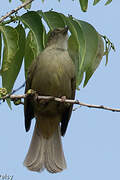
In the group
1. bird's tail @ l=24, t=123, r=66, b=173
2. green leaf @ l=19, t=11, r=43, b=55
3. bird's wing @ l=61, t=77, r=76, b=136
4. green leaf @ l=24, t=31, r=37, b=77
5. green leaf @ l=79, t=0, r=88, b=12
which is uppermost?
green leaf @ l=79, t=0, r=88, b=12

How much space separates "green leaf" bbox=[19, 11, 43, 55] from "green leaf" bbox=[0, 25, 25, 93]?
0.49 ft

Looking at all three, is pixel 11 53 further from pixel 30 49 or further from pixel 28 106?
pixel 28 106

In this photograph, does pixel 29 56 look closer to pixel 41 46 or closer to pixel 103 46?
pixel 41 46

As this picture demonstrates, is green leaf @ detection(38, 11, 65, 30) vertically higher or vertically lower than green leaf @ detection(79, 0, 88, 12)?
lower

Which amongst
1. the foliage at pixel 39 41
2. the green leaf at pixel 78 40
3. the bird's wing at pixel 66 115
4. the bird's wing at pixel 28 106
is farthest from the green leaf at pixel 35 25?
the bird's wing at pixel 66 115

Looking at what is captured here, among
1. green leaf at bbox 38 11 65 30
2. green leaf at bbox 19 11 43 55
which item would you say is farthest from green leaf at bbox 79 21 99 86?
green leaf at bbox 19 11 43 55

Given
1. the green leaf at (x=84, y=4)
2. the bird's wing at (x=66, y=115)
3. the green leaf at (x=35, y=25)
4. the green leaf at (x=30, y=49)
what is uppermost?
the green leaf at (x=84, y=4)

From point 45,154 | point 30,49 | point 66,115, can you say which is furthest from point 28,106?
point 30,49

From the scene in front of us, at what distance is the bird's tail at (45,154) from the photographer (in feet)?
15.6

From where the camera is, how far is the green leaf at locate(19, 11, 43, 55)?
3.50 meters

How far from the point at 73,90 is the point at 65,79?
0.37m

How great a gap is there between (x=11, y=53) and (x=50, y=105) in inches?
61.5

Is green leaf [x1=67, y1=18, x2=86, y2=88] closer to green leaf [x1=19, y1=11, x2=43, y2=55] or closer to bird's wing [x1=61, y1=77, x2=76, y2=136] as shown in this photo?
green leaf [x1=19, y1=11, x2=43, y2=55]

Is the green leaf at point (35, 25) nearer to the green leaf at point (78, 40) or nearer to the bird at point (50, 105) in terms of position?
the green leaf at point (78, 40)
